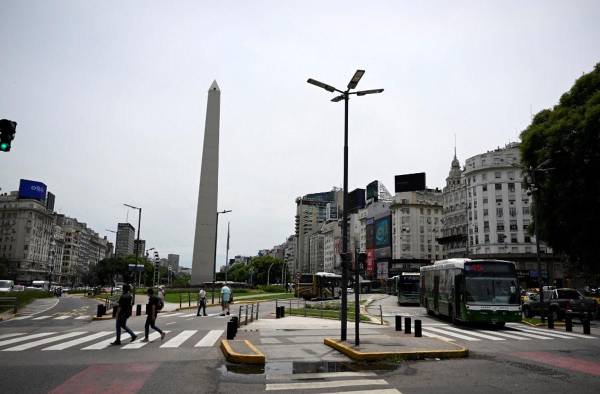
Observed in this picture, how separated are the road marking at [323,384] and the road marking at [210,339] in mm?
6252

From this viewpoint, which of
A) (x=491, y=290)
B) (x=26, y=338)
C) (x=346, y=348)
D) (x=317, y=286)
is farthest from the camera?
(x=317, y=286)

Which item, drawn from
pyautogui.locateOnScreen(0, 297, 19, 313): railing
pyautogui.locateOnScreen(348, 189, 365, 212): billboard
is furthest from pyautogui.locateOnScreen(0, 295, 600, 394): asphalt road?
pyautogui.locateOnScreen(348, 189, 365, 212): billboard

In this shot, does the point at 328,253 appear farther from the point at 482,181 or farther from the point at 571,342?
the point at 571,342

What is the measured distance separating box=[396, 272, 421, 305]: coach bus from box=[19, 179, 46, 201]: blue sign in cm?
8644

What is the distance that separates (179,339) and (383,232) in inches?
4204

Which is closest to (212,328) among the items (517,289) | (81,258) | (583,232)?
(517,289)

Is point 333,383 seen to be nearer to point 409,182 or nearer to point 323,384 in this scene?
point 323,384

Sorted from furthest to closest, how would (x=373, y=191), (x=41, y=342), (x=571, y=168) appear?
(x=373, y=191) < (x=571, y=168) < (x=41, y=342)

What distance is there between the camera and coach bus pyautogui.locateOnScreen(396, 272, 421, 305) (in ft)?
133

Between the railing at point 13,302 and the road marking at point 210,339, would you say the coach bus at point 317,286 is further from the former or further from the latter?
the road marking at point 210,339

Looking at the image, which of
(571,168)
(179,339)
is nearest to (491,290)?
(571,168)

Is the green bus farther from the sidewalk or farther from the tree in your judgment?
the tree

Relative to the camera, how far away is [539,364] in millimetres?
10844

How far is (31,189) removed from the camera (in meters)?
99.2
